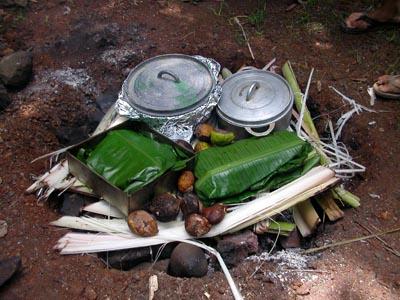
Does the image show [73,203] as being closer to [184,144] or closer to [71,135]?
[71,135]

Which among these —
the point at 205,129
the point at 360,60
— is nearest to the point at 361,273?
the point at 205,129

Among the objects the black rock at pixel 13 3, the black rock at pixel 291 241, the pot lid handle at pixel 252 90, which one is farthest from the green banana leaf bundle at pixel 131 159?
the black rock at pixel 13 3

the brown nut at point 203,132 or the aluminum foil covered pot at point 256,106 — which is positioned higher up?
the aluminum foil covered pot at point 256,106

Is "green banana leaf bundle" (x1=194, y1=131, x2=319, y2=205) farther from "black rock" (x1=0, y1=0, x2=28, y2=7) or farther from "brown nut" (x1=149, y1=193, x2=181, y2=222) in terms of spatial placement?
"black rock" (x1=0, y1=0, x2=28, y2=7)

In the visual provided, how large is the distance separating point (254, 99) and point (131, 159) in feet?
3.67

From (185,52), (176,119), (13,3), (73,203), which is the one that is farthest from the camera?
(13,3)

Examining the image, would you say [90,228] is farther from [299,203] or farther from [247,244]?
[299,203]

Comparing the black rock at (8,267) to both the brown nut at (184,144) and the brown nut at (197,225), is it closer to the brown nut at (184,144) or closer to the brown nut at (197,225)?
the brown nut at (197,225)

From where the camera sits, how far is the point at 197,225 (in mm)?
2906

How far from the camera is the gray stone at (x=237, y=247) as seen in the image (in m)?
2.96

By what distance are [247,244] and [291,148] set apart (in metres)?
0.77

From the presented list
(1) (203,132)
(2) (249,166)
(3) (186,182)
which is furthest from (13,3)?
(2) (249,166)

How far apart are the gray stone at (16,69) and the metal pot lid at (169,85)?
1.03m

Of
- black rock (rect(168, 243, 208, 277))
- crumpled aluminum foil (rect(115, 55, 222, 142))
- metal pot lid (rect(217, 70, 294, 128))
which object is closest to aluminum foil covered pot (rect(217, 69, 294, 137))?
metal pot lid (rect(217, 70, 294, 128))
